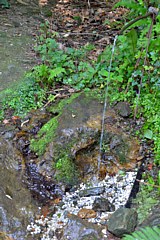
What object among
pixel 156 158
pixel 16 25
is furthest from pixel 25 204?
pixel 16 25

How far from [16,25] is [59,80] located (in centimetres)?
265

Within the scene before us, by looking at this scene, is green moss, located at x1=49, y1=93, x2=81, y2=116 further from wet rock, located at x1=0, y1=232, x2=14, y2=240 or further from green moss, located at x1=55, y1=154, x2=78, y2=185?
wet rock, located at x1=0, y1=232, x2=14, y2=240

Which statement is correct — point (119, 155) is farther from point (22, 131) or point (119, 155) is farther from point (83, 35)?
point (83, 35)

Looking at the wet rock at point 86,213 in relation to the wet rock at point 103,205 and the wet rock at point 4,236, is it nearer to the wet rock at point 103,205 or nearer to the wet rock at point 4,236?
the wet rock at point 103,205

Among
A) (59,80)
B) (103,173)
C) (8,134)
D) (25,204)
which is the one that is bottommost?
(25,204)

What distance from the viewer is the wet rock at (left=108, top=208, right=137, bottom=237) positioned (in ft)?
10.1

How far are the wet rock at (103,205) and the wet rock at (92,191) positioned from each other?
11 centimetres

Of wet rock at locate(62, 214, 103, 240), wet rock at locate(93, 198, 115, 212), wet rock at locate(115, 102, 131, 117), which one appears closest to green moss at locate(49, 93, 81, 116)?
wet rock at locate(115, 102, 131, 117)

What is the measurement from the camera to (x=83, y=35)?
6.42 metres

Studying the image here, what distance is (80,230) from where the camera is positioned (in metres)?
3.14

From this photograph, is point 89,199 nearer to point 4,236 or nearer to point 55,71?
point 4,236

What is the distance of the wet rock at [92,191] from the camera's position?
364 cm

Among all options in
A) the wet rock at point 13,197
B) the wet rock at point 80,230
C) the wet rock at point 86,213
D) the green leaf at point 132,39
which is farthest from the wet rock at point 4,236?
the green leaf at point 132,39

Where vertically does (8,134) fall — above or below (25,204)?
above
